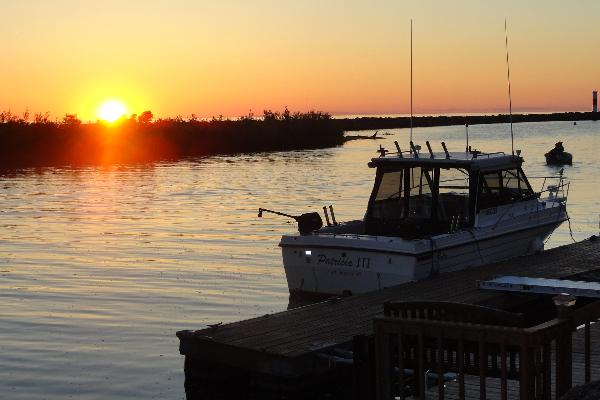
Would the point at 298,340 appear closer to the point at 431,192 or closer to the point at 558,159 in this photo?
the point at 431,192

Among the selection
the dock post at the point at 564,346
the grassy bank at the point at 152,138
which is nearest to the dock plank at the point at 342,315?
the dock post at the point at 564,346

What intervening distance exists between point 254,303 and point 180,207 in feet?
60.2

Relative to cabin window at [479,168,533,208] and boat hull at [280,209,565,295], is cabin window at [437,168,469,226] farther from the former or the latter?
boat hull at [280,209,565,295]

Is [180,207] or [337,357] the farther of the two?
[180,207]

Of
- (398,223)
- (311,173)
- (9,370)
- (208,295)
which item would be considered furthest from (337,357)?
(311,173)

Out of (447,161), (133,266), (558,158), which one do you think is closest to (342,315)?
(447,161)

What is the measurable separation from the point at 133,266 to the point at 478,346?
15134mm

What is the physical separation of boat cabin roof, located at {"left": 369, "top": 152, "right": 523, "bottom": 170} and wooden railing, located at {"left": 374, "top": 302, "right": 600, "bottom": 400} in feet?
28.6

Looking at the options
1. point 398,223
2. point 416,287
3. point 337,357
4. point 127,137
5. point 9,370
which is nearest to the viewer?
point 337,357

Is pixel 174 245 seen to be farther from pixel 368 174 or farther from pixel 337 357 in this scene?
pixel 368 174

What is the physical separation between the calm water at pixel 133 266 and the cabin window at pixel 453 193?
3751 millimetres

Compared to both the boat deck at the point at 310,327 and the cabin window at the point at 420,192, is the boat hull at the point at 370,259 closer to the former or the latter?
the boat deck at the point at 310,327

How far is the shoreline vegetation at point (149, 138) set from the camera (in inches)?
2758

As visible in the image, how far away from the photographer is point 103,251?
25203mm
